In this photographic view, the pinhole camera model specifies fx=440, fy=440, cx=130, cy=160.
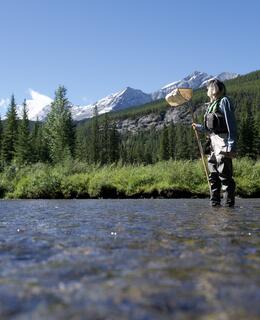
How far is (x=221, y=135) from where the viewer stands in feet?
30.0

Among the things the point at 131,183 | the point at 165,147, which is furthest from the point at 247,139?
the point at 131,183

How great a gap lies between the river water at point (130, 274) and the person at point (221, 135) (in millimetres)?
3828

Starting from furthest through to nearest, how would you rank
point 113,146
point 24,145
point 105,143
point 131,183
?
point 105,143, point 113,146, point 24,145, point 131,183

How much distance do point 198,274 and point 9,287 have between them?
1.27 m

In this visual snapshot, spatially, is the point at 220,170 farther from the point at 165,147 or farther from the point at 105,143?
the point at 165,147

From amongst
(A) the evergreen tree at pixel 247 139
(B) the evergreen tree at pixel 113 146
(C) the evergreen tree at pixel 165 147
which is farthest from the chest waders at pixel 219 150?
(C) the evergreen tree at pixel 165 147

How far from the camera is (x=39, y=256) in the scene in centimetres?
372

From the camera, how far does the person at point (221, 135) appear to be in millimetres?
8875

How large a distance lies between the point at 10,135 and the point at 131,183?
6971cm

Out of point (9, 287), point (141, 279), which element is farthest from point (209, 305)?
point (9, 287)

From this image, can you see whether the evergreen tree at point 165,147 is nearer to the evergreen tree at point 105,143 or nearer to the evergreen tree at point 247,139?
the evergreen tree at point 105,143

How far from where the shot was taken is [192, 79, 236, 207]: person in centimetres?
888

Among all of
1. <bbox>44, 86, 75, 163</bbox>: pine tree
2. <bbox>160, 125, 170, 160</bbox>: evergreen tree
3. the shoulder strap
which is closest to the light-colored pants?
the shoulder strap

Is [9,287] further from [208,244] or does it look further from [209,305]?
[208,244]
